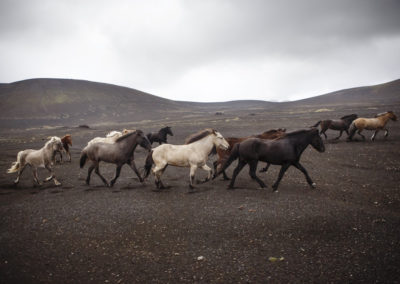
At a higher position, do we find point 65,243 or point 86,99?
point 86,99

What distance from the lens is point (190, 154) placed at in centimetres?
841

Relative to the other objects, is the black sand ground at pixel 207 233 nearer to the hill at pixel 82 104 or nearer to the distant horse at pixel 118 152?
the distant horse at pixel 118 152

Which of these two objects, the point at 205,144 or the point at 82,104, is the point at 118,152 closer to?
the point at 205,144

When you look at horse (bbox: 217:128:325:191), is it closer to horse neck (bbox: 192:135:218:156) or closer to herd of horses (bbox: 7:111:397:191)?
herd of horses (bbox: 7:111:397:191)

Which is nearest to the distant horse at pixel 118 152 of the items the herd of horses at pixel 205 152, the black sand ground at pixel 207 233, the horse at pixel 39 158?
the herd of horses at pixel 205 152

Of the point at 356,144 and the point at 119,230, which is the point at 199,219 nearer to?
the point at 119,230

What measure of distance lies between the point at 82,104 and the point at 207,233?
89580mm

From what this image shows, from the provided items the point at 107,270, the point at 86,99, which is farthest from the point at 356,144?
the point at 86,99

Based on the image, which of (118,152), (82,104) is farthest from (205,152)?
(82,104)

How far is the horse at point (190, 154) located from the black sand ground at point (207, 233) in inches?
32.7

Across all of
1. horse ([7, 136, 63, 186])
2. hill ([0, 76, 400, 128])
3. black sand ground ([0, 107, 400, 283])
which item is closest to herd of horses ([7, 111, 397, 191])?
horse ([7, 136, 63, 186])

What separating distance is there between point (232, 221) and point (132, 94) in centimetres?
10857

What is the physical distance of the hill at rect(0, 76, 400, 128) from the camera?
67062 millimetres

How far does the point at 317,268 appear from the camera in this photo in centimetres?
407
